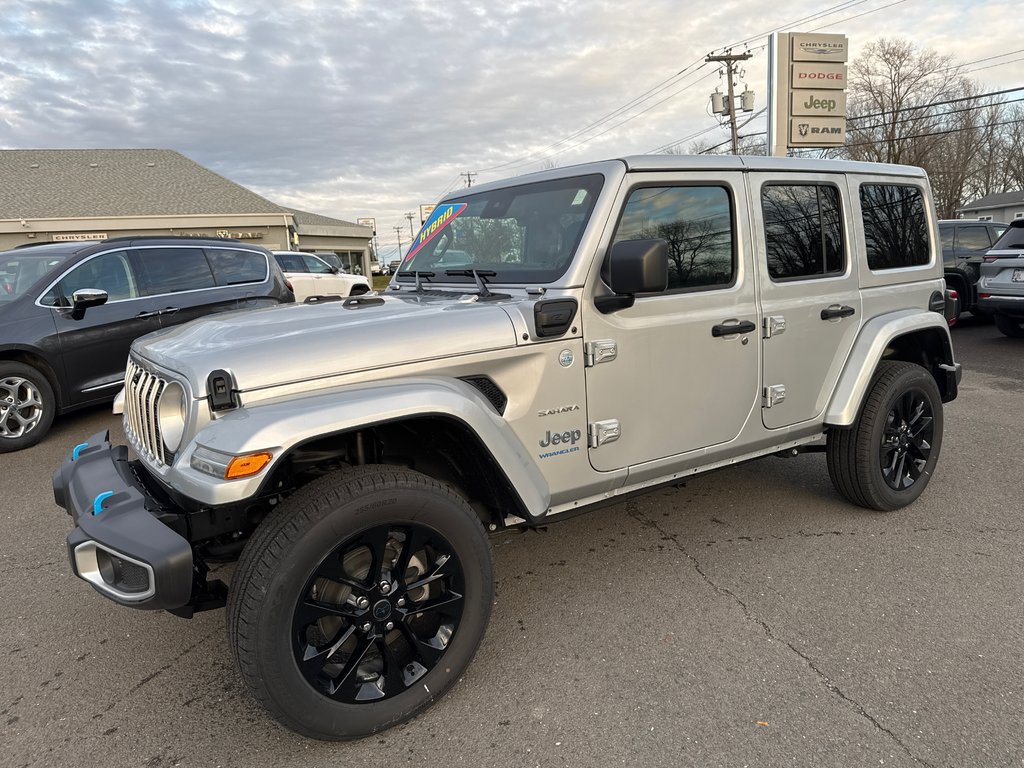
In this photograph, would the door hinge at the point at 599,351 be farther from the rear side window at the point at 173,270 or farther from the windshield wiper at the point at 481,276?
the rear side window at the point at 173,270

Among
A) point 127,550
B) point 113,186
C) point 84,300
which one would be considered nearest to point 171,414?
point 127,550

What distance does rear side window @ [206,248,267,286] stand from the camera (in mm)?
7020

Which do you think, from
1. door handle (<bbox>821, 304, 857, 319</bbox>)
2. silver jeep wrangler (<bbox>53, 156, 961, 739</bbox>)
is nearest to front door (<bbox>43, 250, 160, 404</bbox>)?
silver jeep wrangler (<bbox>53, 156, 961, 739</bbox>)

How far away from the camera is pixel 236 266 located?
720 cm

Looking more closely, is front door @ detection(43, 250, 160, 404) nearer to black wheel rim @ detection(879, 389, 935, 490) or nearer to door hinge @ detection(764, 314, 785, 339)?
door hinge @ detection(764, 314, 785, 339)

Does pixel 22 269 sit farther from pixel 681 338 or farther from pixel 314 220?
pixel 314 220

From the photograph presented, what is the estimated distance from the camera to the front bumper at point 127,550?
1.95 metres

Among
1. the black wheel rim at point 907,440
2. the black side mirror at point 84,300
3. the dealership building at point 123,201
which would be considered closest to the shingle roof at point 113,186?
the dealership building at point 123,201

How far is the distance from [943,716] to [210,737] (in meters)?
2.55

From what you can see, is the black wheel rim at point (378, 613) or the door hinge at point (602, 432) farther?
the door hinge at point (602, 432)

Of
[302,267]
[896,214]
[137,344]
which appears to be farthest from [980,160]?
[137,344]

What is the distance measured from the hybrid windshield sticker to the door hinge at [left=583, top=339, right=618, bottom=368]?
1.32 metres

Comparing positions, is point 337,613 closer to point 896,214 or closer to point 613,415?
point 613,415

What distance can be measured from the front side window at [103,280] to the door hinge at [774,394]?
5767mm
